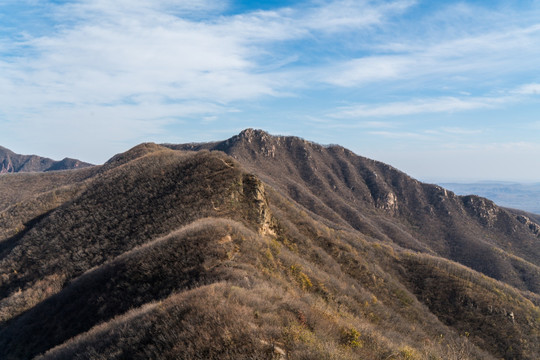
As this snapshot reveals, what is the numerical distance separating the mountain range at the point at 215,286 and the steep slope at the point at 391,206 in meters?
57.6

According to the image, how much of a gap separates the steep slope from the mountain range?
5761 cm

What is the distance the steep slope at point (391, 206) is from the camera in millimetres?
92625

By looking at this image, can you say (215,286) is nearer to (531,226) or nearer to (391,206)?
(391,206)

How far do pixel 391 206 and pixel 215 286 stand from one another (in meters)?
141

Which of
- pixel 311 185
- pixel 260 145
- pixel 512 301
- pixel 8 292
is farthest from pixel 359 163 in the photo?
pixel 8 292

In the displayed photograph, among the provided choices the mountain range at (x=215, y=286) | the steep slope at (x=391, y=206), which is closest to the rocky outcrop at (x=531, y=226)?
the steep slope at (x=391, y=206)

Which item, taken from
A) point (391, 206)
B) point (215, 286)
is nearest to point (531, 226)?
point (391, 206)

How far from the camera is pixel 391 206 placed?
13512 cm

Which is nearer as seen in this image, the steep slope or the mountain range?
the mountain range

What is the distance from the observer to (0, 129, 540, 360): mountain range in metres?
8.27

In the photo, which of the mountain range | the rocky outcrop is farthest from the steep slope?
the mountain range

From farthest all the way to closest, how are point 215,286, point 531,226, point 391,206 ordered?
1. point 391,206
2. point 531,226
3. point 215,286

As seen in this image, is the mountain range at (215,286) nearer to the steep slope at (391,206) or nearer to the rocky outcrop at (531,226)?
the steep slope at (391,206)

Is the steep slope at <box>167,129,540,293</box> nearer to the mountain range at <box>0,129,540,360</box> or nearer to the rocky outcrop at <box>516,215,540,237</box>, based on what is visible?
the rocky outcrop at <box>516,215,540,237</box>
